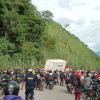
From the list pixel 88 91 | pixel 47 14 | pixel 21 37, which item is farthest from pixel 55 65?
pixel 47 14

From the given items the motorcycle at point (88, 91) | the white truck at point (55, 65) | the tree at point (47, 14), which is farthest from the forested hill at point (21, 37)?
the tree at point (47, 14)

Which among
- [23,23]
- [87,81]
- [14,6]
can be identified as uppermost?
[14,6]

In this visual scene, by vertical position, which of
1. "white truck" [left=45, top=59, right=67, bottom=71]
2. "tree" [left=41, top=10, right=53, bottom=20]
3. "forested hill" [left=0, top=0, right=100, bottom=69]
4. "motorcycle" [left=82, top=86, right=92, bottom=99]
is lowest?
"motorcycle" [left=82, top=86, right=92, bottom=99]

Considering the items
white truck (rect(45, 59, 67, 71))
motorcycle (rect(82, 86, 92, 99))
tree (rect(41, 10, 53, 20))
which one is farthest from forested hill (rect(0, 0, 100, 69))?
tree (rect(41, 10, 53, 20))

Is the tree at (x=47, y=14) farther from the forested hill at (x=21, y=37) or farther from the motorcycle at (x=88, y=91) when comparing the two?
the motorcycle at (x=88, y=91)

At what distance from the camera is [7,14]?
31.8m

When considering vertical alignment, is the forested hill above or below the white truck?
above

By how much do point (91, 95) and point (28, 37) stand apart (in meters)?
29.2

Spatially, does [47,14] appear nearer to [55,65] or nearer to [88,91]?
[55,65]

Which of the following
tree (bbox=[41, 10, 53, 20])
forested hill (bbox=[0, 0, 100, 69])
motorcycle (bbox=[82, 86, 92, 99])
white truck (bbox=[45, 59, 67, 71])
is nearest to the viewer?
motorcycle (bbox=[82, 86, 92, 99])

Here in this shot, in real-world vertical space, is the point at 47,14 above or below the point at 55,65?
above

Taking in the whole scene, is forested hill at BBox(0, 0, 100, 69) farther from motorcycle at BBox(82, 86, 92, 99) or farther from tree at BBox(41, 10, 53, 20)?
tree at BBox(41, 10, 53, 20)

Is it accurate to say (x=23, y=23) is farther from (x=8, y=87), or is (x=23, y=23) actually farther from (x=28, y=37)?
(x=8, y=87)

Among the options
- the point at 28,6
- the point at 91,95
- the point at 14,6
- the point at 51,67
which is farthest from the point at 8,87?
the point at 28,6
